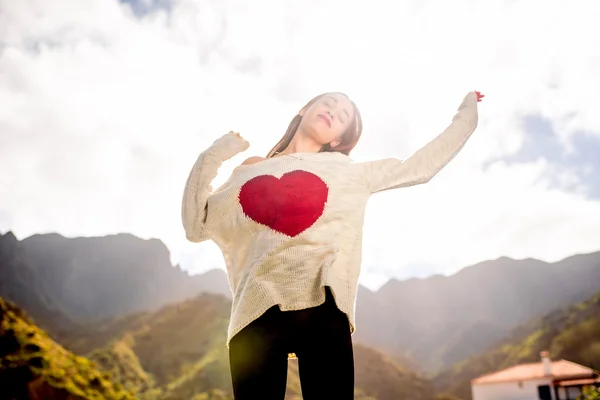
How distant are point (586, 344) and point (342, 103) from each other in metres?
39.1

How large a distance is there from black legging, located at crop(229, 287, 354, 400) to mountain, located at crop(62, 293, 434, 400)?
1231 inches

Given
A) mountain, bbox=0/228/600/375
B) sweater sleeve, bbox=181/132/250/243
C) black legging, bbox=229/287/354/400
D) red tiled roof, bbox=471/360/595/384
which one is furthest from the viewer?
mountain, bbox=0/228/600/375

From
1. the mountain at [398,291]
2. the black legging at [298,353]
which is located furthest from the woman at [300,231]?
the mountain at [398,291]

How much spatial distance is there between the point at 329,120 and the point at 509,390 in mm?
25710

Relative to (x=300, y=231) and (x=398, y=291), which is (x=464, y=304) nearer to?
(x=398, y=291)

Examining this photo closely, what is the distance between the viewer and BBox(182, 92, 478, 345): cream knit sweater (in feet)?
4.80

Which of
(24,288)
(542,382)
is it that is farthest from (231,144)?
(24,288)

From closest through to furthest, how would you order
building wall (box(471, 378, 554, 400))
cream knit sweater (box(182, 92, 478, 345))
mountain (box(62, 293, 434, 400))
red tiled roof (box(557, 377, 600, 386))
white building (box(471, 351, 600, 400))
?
1. cream knit sweater (box(182, 92, 478, 345))
2. red tiled roof (box(557, 377, 600, 386))
3. white building (box(471, 351, 600, 400))
4. building wall (box(471, 378, 554, 400))
5. mountain (box(62, 293, 434, 400))

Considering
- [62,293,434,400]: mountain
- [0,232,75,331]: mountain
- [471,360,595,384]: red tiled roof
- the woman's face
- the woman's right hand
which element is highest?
[0,232,75,331]: mountain

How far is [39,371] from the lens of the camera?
41.6 ft

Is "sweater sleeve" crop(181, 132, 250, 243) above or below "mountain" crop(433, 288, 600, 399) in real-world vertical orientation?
below

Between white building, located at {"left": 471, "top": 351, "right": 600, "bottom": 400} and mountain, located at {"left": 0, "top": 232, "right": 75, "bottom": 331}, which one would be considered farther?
mountain, located at {"left": 0, "top": 232, "right": 75, "bottom": 331}

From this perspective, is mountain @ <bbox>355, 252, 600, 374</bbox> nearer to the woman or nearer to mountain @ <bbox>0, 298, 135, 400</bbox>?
mountain @ <bbox>0, 298, 135, 400</bbox>

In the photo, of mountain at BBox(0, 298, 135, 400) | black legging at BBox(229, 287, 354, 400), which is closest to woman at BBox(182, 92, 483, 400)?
black legging at BBox(229, 287, 354, 400)
